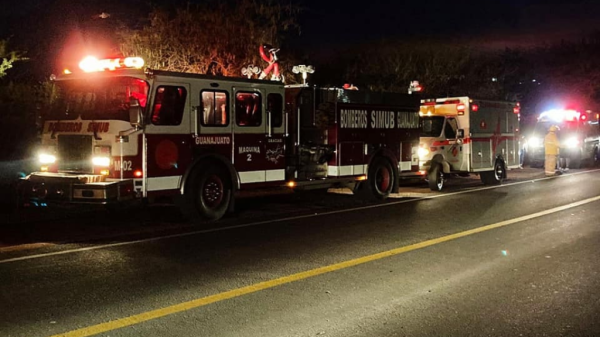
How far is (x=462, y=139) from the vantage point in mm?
17484

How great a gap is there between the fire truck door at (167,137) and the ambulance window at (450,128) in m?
8.90

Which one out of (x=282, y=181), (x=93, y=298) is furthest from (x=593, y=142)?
(x=93, y=298)

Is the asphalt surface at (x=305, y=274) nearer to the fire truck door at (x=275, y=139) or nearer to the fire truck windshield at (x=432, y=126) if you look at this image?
the fire truck door at (x=275, y=139)

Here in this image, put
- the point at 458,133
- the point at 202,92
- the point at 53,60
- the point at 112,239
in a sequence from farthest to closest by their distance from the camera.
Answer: the point at 53,60, the point at 458,133, the point at 202,92, the point at 112,239

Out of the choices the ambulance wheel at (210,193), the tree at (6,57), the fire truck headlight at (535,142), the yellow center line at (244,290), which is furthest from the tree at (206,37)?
the fire truck headlight at (535,142)

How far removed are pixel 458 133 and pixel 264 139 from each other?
23.7 feet

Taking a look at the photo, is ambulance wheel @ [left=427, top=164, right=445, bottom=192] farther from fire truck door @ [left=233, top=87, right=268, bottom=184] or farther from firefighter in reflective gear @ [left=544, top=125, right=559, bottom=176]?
firefighter in reflective gear @ [left=544, top=125, right=559, bottom=176]

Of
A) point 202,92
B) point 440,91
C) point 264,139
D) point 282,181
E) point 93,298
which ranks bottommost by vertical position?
point 93,298

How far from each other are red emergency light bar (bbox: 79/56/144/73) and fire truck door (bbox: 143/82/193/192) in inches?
18.4

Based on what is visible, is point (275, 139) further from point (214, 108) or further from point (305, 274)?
point (305, 274)

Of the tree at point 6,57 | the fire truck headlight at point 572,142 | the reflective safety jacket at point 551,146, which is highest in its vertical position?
the tree at point 6,57

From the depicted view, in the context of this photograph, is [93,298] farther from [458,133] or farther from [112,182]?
[458,133]

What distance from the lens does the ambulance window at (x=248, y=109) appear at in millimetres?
11688

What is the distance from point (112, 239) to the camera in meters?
9.64
